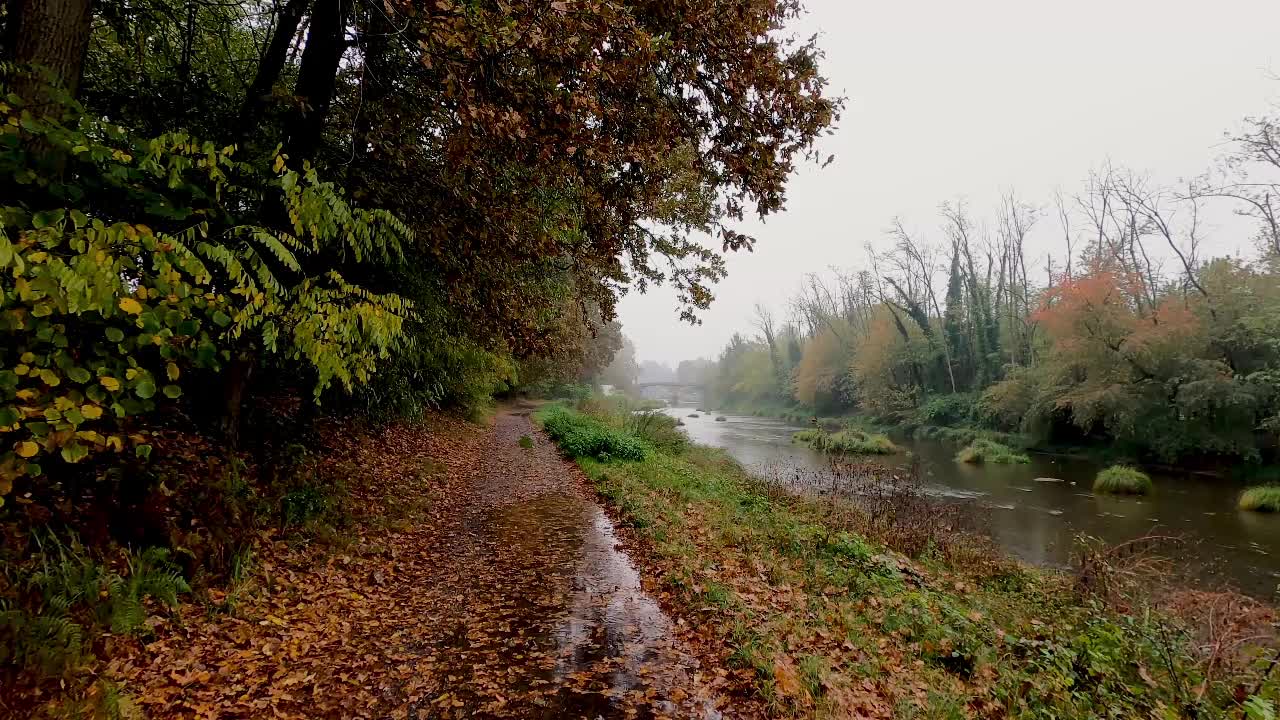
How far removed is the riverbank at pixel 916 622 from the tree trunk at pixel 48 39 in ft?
19.8

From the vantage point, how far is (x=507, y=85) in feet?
13.3

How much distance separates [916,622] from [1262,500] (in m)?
15.5

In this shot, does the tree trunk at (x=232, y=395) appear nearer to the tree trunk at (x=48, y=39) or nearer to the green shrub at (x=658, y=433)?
the tree trunk at (x=48, y=39)

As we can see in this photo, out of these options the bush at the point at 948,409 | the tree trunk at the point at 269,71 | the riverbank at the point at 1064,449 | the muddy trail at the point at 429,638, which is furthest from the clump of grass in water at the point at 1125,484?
the tree trunk at the point at 269,71

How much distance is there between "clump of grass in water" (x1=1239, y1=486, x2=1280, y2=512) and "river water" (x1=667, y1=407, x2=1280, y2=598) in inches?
14.1

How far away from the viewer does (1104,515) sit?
13594 mm

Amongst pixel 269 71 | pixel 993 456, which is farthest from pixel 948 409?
pixel 269 71

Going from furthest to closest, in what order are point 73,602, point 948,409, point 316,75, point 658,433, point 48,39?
point 948,409 → point 658,433 → point 316,75 → point 73,602 → point 48,39

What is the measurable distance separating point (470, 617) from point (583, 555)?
2.09 metres

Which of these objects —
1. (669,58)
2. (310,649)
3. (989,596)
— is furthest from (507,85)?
(989,596)

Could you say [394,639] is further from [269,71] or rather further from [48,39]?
[269,71]

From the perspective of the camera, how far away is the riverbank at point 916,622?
4.11m

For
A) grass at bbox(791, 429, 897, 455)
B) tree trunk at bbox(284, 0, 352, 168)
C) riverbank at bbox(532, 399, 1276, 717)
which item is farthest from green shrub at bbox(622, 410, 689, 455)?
tree trunk at bbox(284, 0, 352, 168)

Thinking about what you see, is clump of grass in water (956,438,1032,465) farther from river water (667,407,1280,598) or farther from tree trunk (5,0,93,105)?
tree trunk (5,0,93,105)
